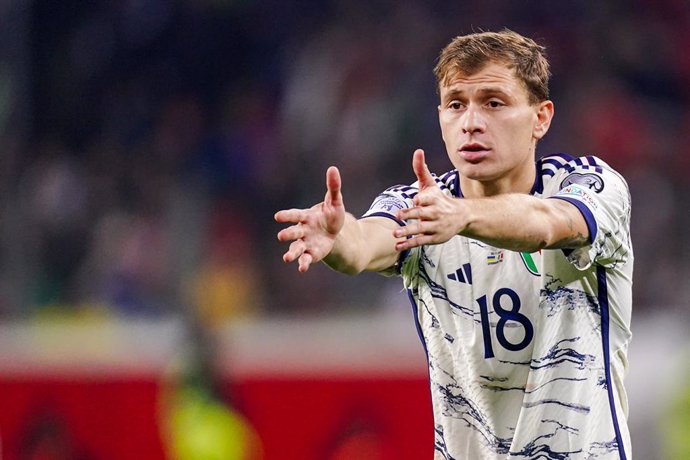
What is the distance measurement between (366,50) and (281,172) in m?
1.61

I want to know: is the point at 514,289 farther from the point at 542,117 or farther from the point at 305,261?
the point at 305,261

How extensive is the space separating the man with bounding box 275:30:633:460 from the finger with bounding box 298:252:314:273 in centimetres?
33

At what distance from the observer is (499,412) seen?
13.2 ft

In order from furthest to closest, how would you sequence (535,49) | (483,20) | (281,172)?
(483,20)
(281,172)
(535,49)

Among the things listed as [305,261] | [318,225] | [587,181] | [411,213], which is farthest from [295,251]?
[587,181]

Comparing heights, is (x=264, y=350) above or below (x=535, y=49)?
below

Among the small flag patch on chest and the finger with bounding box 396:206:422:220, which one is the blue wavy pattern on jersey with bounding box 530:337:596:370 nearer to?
the small flag patch on chest

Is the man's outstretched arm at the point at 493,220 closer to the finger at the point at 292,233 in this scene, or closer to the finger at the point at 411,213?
the finger at the point at 411,213

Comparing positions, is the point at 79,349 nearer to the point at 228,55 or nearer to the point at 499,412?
the point at 228,55

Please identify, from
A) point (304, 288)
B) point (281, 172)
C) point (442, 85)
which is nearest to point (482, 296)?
point (442, 85)

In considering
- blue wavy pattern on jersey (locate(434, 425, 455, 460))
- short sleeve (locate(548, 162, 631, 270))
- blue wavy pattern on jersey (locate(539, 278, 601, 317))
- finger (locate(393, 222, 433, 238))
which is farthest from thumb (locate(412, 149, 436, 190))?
blue wavy pattern on jersey (locate(434, 425, 455, 460))

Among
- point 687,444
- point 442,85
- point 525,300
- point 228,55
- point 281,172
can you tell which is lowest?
point 687,444

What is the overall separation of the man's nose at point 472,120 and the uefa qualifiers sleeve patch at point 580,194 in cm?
35

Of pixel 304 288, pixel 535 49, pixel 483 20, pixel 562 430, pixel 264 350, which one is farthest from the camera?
pixel 483 20
